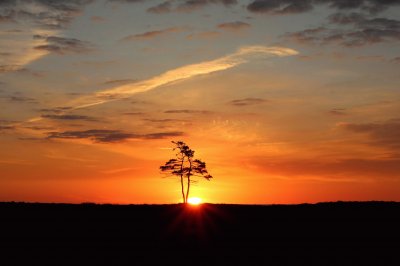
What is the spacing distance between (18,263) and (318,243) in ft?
64.9

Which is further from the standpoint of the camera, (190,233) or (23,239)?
(190,233)

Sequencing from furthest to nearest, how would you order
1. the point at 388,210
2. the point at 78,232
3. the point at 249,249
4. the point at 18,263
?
the point at 388,210, the point at 78,232, the point at 249,249, the point at 18,263

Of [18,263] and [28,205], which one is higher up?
[28,205]

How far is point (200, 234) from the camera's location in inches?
1677

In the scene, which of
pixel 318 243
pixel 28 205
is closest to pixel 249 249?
pixel 318 243

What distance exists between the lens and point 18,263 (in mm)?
Result: 30219

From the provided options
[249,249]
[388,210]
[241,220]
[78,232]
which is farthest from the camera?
[388,210]

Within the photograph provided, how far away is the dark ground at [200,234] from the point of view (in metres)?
33.0

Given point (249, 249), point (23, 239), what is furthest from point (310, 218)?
point (23, 239)

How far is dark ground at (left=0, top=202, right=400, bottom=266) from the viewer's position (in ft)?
108

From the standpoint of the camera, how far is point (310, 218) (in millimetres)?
51125

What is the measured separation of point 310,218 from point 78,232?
2065 cm

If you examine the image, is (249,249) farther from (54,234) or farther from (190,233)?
(54,234)

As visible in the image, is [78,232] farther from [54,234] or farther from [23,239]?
[23,239]
